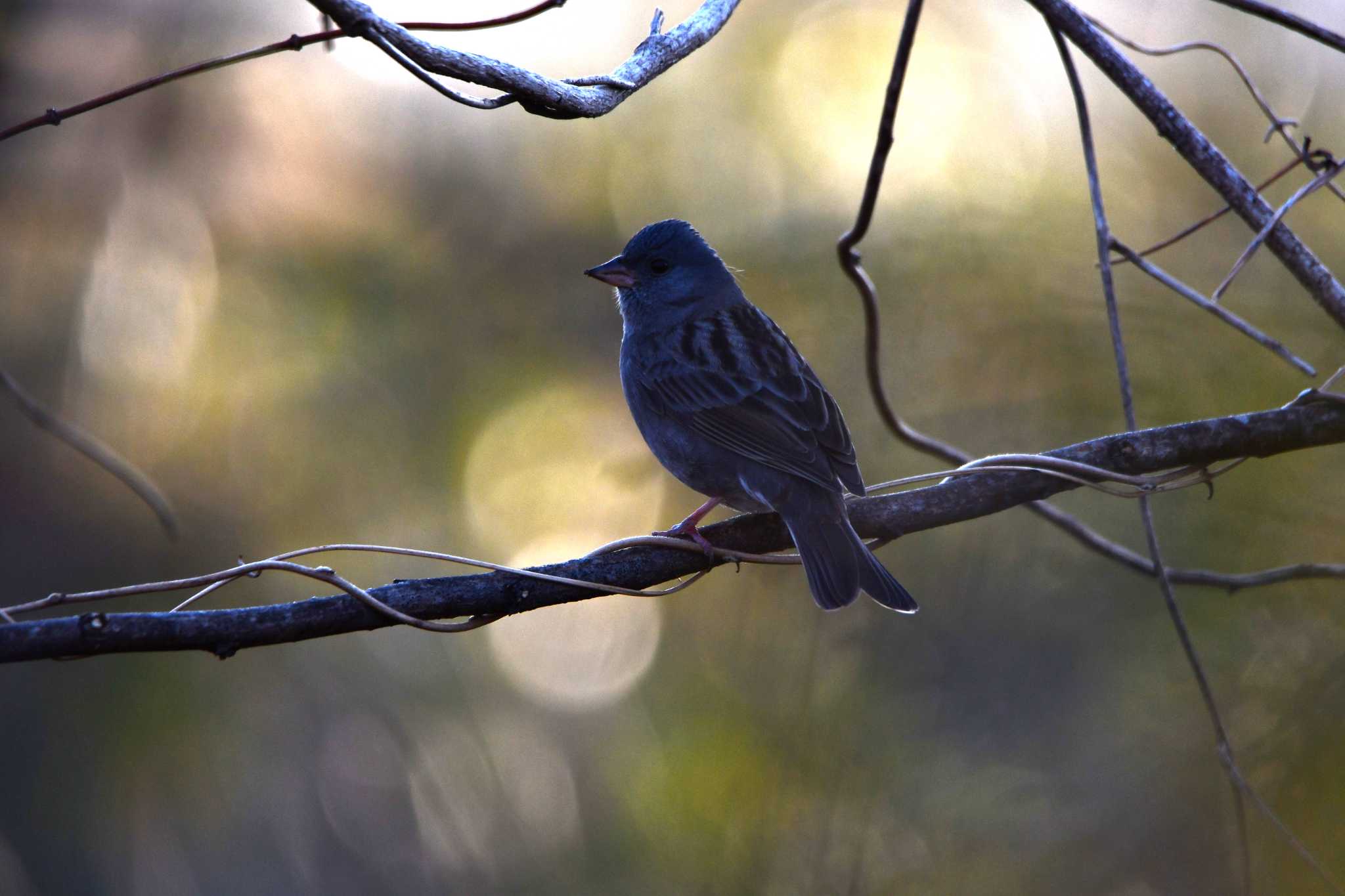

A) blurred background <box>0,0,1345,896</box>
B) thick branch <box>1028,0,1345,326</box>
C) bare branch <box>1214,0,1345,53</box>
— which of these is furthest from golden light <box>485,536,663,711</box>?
→ bare branch <box>1214,0,1345,53</box>

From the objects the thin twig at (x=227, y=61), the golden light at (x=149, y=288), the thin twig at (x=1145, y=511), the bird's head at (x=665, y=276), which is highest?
the golden light at (x=149, y=288)

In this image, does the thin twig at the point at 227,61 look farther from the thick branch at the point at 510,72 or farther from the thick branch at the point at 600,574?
the thick branch at the point at 600,574

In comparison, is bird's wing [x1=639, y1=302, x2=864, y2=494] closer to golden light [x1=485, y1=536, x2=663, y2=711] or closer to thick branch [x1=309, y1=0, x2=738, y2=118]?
golden light [x1=485, y1=536, x2=663, y2=711]

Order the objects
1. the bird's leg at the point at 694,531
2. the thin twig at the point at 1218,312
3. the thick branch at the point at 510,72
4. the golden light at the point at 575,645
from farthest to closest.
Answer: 1. the golden light at the point at 575,645
2. the thin twig at the point at 1218,312
3. the bird's leg at the point at 694,531
4. the thick branch at the point at 510,72

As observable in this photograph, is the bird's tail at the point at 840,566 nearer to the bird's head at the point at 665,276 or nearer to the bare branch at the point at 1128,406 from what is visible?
the bare branch at the point at 1128,406

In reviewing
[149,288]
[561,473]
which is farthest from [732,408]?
[149,288]

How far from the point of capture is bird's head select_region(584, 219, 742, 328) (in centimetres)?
386

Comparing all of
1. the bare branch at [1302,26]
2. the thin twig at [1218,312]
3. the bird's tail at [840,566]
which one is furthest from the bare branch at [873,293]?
the bare branch at [1302,26]

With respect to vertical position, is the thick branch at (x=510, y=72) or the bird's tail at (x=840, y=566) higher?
the thick branch at (x=510, y=72)

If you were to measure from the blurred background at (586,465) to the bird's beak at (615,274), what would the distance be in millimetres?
586

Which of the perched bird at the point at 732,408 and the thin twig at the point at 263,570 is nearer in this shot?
the thin twig at the point at 263,570

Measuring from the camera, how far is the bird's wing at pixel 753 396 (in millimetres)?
3203

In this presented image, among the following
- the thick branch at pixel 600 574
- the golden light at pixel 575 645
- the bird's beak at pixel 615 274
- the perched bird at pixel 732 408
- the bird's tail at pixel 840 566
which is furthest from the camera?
the golden light at pixel 575 645

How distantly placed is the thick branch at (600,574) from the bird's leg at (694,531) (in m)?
0.06
